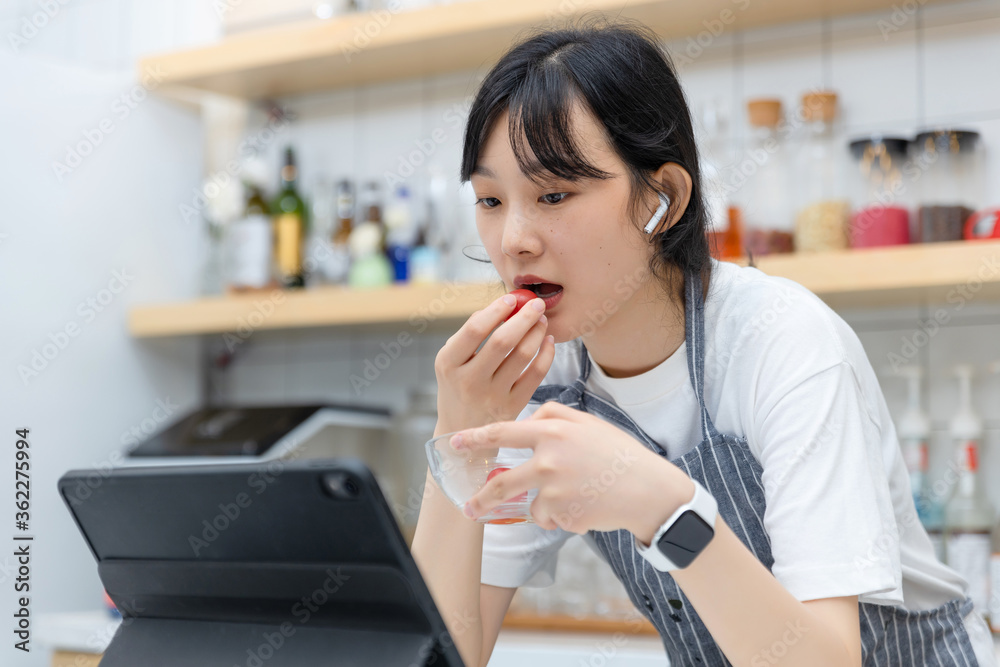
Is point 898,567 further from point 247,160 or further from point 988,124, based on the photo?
point 247,160

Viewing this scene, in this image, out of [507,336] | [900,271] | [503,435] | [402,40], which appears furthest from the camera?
[402,40]

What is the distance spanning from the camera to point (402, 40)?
6.19ft

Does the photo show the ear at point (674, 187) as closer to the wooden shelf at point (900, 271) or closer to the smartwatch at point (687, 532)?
the smartwatch at point (687, 532)

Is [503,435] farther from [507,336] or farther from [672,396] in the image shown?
[672,396]

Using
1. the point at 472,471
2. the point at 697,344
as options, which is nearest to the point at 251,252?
the point at 697,344

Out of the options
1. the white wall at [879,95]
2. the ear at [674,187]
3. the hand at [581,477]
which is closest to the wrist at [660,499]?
the hand at [581,477]

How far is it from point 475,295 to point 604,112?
0.87 metres

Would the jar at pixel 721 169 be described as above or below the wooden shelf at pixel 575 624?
above

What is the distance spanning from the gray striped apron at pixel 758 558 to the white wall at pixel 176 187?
2.51ft

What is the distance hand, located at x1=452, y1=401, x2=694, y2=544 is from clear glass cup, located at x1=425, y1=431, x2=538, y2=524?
54 millimetres

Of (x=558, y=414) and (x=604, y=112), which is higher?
(x=604, y=112)

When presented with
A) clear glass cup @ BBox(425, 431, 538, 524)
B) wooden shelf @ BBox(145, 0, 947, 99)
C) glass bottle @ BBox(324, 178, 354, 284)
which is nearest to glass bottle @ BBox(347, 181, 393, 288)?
glass bottle @ BBox(324, 178, 354, 284)

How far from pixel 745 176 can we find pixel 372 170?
0.86m

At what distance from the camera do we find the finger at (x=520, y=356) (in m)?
0.87
